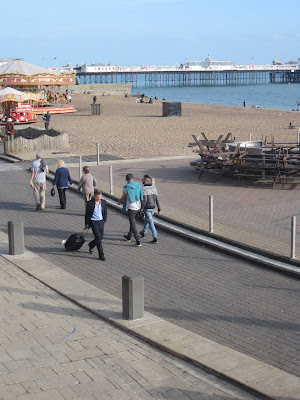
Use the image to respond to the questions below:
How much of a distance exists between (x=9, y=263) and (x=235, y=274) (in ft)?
13.8

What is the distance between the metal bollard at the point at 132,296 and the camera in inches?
329

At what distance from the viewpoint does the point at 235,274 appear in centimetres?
1081

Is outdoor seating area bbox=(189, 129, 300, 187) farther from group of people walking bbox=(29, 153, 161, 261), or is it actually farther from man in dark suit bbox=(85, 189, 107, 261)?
man in dark suit bbox=(85, 189, 107, 261)

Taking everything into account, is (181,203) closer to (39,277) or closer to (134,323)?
(39,277)

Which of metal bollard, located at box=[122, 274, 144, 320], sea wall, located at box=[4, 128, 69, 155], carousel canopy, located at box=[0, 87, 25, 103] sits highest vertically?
carousel canopy, located at box=[0, 87, 25, 103]

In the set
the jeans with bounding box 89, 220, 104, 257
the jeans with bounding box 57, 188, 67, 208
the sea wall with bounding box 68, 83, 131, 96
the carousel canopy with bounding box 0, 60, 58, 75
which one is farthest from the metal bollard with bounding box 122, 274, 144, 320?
the sea wall with bounding box 68, 83, 131, 96

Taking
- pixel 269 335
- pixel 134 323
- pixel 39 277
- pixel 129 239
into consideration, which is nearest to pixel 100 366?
pixel 134 323

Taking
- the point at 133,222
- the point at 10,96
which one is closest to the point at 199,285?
the point at 133,222

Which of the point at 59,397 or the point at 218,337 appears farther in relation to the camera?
the point at 218,337

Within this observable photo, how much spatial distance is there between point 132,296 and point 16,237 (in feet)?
14.2

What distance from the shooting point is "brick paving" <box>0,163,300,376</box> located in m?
8.06

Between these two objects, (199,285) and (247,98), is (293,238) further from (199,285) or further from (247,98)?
(247,98)

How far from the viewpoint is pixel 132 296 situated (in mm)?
8344

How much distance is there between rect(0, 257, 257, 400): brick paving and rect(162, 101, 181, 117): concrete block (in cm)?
3988
